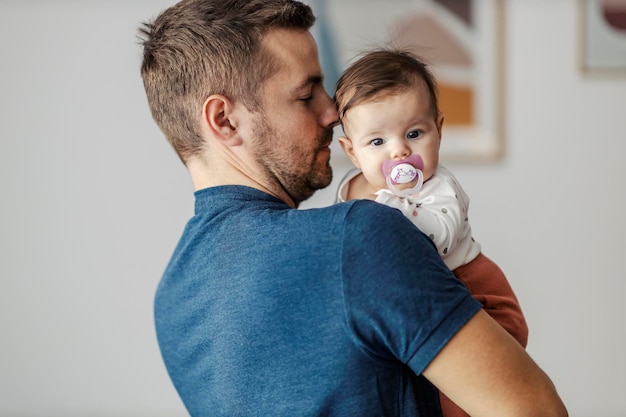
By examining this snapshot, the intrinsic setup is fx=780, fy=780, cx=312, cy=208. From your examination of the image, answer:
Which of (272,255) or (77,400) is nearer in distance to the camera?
(272,255)

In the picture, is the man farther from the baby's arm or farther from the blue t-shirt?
the baby's arm

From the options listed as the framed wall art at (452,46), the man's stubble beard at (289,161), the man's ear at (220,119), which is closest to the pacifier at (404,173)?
the man's stubble beard at (289,161)

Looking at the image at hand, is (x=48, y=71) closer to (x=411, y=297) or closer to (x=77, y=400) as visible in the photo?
(x=77, y=400)

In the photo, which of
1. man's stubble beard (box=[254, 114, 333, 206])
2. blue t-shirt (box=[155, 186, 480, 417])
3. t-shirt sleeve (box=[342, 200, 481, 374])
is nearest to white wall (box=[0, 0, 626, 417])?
man's stubble beard (box=[254, 114, 333, 206])

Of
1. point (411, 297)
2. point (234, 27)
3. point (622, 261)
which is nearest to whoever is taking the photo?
point (411, 297)

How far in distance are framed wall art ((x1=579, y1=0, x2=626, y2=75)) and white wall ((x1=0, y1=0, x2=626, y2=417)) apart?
0.05m

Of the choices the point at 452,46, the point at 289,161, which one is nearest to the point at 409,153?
the point at 289,161

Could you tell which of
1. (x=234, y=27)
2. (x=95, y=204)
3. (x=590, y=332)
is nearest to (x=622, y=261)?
(x=590, y=332)

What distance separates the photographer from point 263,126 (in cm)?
122

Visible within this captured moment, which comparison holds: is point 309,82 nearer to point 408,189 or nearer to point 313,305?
point 408,189

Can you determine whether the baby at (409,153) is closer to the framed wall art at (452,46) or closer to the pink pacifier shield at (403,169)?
the pink pacifier shield at (403,169)

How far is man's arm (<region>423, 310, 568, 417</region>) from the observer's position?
3.22 ft

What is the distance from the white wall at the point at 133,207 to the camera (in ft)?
9.59

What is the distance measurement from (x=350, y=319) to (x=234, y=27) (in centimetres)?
50
